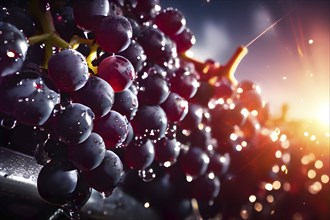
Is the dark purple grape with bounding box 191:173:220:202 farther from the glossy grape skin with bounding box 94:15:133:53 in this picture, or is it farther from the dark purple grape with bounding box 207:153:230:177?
the glossy grape skin with bounding box 94:15:133:53

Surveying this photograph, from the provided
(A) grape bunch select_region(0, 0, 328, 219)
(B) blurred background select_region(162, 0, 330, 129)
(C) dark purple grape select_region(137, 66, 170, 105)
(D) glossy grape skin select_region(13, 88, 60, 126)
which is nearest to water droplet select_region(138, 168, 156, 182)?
(A) grape bunch select_region(0, 0, 328, 219)

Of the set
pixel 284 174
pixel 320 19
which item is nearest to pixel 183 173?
pixel 284 174

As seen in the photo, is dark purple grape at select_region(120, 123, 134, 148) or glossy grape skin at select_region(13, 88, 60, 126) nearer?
glossy grape skin at select_region(13, 88, 60, 126)

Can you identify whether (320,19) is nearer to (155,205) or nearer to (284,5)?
(284,5)

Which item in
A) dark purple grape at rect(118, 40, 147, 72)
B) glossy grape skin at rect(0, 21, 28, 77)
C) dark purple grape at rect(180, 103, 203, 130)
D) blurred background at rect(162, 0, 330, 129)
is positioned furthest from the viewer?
blurred background at rect(162, 0, 330, 129)

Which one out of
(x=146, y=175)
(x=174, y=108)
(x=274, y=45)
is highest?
(x=274, y=45)

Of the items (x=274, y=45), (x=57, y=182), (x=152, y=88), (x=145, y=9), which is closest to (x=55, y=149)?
(x=57, y=182)

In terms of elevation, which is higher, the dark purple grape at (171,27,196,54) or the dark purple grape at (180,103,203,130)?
the dark purple grape at (171,27,196,54)

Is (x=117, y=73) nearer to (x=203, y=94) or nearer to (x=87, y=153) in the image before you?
(x=87, y=153)
